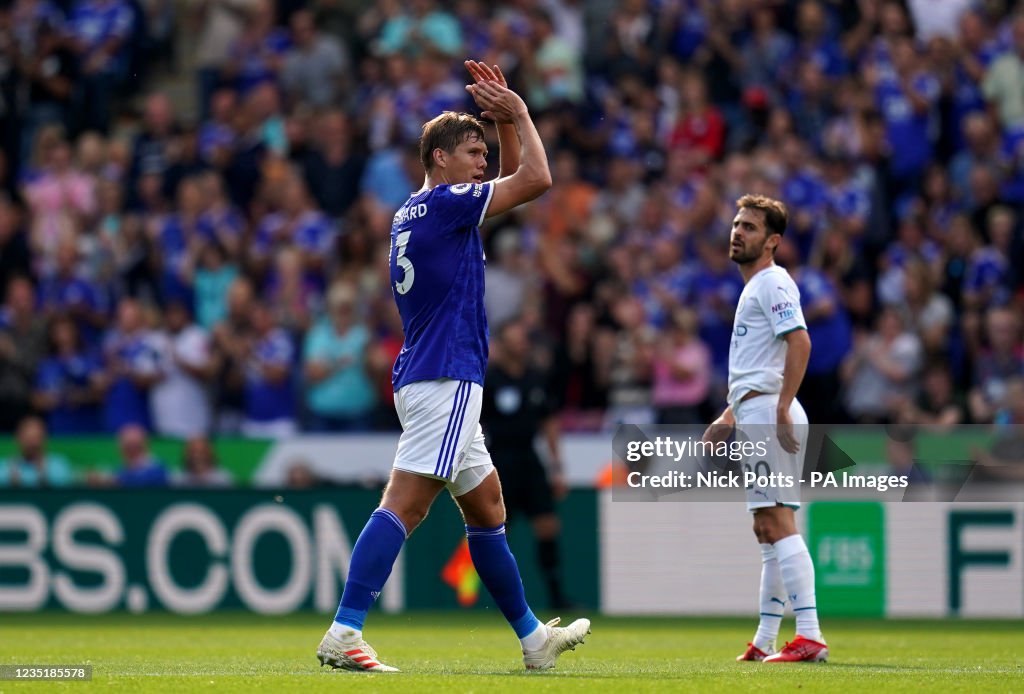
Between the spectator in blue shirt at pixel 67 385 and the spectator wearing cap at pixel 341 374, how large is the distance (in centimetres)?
233

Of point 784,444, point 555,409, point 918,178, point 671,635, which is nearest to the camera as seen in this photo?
point 784,444

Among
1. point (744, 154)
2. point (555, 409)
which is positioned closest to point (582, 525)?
point (555, 409)

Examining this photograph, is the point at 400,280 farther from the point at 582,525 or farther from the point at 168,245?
the point at 168,245

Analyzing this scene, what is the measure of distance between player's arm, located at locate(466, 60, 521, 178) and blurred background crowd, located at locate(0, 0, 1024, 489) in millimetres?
7140

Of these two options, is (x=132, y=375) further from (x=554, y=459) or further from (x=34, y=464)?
(x=554, y=459)

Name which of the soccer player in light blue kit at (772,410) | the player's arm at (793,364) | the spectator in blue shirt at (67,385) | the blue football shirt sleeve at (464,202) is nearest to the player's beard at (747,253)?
the soccer player in light blue kit at (772,410)

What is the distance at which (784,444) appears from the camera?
9117 millimetres

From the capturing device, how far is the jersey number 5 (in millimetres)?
8039

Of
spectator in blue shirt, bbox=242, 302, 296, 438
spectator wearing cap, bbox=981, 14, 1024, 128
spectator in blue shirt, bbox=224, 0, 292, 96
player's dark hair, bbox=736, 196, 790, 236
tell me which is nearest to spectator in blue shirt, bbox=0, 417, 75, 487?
spectator in blue shirt, bbox=242, 302, 296, 438

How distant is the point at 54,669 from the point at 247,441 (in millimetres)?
7979

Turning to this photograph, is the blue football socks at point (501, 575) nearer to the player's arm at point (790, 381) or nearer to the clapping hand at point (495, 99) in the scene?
the player's arm at point (790, 381)

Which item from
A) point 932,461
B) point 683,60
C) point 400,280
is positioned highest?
point 683,60

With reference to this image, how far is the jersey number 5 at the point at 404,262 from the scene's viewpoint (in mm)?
8039

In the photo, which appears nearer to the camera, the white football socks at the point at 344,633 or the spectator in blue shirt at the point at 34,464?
the white football socks at the point at 344,633
